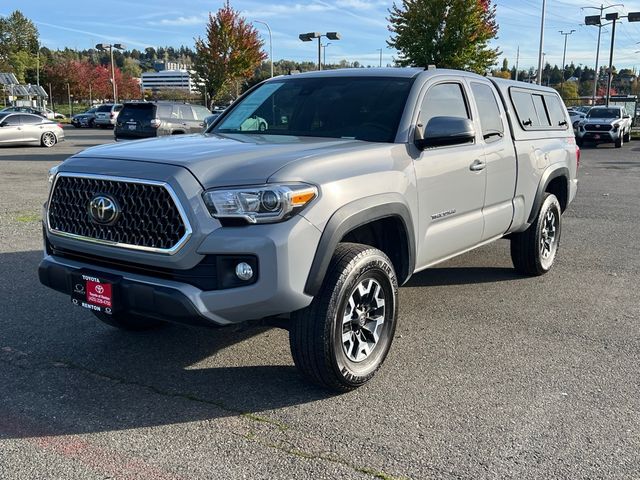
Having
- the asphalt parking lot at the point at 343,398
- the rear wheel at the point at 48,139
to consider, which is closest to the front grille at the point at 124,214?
the asphalt parking lot at the point at 343,398

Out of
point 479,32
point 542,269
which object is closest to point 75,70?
point 479,32

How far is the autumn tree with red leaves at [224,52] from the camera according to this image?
1623 inches

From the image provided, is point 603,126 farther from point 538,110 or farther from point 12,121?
point 12,121

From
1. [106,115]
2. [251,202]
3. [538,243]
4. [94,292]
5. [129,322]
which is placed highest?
[106,115]

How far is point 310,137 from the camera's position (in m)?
4.45

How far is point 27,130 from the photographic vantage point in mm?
24109

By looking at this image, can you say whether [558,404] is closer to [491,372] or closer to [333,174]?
[491,372]

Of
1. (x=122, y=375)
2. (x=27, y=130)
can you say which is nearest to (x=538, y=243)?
(x=122, y=375)

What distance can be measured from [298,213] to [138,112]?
56.0 feet

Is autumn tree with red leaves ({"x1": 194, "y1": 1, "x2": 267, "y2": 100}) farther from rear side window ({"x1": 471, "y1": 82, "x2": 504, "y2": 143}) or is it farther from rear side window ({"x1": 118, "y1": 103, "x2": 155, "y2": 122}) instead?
rear side window ({"x1": 471, "y1": 82, "x2": 504, "y2": 143})

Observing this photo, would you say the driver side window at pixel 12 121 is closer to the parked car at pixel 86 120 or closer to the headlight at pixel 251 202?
the parked car at pixel 86 120

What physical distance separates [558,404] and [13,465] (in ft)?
9.56

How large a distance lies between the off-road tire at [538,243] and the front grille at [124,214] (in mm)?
3997

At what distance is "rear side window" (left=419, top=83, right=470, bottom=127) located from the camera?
4570 millimetres
